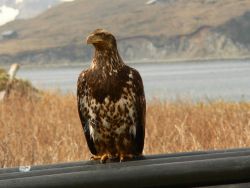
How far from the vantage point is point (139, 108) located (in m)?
3.62

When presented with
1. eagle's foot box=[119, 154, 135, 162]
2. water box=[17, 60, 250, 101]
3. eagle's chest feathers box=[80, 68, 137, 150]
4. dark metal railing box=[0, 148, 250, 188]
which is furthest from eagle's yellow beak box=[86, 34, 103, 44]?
water box=[17, 60, 250, 101]

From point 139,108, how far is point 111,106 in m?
0.20

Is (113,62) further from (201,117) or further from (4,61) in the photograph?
(4,61)

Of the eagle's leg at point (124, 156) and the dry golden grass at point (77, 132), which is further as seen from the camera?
the dry golden grass at point (77, 132)

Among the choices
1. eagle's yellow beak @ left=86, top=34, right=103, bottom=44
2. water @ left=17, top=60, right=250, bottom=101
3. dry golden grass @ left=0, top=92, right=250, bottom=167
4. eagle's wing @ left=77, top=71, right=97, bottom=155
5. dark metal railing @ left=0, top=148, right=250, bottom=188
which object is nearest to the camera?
dark metal railing @ left=0, top=148, right=250, bottom=188

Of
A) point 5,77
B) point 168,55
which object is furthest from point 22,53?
point 5,77

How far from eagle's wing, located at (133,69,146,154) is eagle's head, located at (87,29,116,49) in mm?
172

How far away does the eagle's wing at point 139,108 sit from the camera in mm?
3520

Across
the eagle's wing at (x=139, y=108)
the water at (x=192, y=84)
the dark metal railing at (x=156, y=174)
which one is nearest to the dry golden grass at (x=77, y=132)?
the water at (x=192, y=84)

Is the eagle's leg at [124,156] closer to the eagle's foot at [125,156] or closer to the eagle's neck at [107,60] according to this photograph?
the eagle's foot at [125,156]

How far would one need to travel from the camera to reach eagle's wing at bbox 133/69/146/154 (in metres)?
3.52

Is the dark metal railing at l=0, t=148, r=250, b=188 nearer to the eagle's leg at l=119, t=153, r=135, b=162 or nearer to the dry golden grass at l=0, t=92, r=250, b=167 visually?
the eagle's leg at l=119, t=153, r=135, b=162

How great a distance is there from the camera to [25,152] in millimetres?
7586

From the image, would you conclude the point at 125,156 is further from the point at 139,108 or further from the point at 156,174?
the point at 156,174
